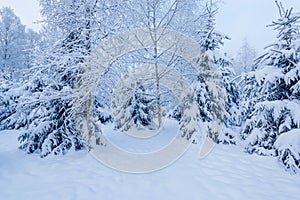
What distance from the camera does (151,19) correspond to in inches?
459

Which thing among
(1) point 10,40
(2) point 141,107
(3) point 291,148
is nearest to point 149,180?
(3) point 291,148

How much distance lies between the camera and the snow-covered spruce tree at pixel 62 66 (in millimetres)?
6902

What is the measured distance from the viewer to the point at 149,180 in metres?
5.07

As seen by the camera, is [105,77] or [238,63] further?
[238,63]

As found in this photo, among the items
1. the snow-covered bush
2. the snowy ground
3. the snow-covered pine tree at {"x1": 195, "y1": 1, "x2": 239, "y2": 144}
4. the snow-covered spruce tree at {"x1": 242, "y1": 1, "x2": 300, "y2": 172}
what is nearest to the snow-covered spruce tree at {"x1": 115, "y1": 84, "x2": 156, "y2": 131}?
the snow-covered pine tree at {"x1": 195, "y1": 1, "x2": 239, "y2": 144}

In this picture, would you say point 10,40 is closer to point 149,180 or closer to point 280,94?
point 149,180

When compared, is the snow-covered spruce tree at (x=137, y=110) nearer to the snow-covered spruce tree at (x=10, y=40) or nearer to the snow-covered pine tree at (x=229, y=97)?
the snow-covered pine tree at (x=229, y=97)

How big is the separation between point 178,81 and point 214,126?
2.76m

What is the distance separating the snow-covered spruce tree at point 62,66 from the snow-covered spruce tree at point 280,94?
14.7ft

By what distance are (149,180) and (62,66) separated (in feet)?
12.6

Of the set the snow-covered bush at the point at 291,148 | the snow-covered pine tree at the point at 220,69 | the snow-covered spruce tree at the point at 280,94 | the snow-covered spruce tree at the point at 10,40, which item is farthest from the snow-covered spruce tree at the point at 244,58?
the snow-covered bush at the point at 291,148

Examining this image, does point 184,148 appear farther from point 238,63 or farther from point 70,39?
point 238,63

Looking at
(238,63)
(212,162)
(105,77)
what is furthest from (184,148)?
(238,63)

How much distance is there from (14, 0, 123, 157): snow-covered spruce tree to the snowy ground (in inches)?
26.0
